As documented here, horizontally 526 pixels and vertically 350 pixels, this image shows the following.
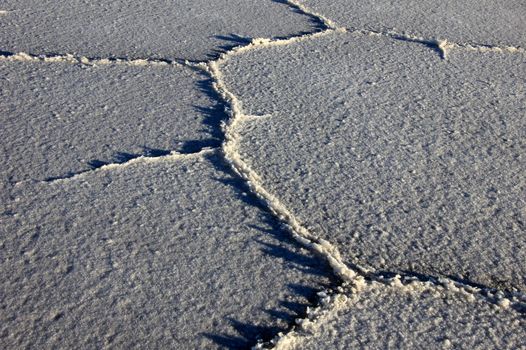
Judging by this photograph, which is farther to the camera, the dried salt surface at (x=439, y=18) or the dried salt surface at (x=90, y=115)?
the dried salt surface at (x=439, y=18)

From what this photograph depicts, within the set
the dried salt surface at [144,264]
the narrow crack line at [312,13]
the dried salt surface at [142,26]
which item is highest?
the narrow crack line at [312,13]

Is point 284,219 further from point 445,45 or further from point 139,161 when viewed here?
point 445,45

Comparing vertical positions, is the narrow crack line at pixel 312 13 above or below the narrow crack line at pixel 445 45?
below

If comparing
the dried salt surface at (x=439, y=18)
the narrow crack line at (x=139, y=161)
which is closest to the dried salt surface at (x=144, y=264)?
the narrow crack line at (x=139, y=161)

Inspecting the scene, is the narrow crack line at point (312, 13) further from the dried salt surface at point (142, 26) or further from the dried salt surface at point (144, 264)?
the dried salt surface at point (144, 264)

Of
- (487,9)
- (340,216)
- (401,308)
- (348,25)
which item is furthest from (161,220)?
(487,9)

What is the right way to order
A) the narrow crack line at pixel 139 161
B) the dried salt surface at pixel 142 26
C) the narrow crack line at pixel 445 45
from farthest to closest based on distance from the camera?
1. the narrow crack line at pixel 445 45
2. the dried salt surface at pixel 142 26
3. the narrow crack line at pixel 139 161
